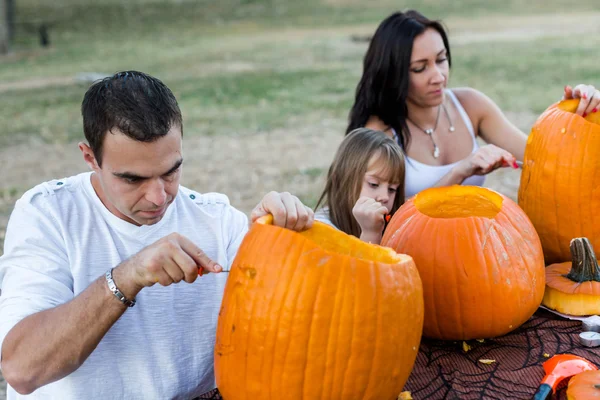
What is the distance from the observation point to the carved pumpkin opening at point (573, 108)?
7.87 ft

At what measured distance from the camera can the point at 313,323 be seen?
→ 1.55m

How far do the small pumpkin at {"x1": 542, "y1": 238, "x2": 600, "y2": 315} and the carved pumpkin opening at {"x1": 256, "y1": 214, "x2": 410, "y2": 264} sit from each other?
2.23 feet

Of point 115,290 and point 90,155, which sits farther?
point 90,155

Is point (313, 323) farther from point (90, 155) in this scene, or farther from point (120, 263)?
point (90, 155)

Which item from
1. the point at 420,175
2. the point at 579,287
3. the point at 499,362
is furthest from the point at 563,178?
the point at 420,175

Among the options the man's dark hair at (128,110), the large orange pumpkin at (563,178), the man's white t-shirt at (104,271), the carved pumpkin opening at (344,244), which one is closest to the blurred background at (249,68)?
the man's white t-shirt at (104,271)

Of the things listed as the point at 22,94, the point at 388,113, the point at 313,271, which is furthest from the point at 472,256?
the point at 22,94

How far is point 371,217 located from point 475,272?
1.81 feet

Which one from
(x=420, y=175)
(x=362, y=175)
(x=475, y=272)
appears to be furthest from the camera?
(x=420, y=175)

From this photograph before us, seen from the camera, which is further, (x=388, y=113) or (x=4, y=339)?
(x=388, y=113)

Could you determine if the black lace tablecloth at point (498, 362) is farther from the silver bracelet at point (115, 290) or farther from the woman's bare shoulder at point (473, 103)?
the woman's bare shoulder at point (473, 103)

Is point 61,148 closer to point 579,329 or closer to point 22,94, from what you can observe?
point 22,94

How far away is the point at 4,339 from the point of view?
1.72 m

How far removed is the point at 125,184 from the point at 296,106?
9551mm
